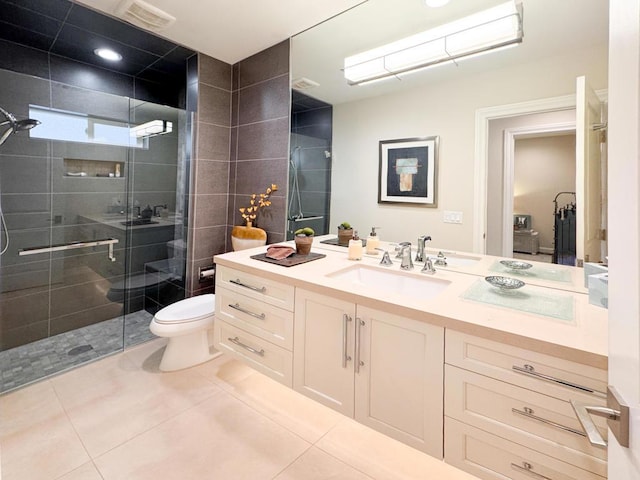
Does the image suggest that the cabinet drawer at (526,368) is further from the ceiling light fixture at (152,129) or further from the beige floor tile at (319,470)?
the ceiling light fixture at (152,129)

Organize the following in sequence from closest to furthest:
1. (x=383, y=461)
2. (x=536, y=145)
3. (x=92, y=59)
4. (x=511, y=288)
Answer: (x=511, y=288)
(x=536, y=145)
(x=383, y=461)
(x=92, y=59)

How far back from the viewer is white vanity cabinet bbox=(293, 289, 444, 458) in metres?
1.08

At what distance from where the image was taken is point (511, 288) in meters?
1.24

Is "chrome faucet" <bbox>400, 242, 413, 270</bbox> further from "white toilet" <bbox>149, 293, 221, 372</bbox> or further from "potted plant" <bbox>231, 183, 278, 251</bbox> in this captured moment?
"white toilet" <bbox>149, 293, 221, 372</bbox>

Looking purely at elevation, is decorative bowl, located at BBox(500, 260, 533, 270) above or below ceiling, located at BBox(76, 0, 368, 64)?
below

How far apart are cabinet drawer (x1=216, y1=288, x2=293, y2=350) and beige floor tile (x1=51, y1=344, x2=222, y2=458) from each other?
0.58 m

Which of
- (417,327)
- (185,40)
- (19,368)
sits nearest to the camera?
(417,327)

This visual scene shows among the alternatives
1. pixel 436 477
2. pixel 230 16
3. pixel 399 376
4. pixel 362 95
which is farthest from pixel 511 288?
pixel 230 16

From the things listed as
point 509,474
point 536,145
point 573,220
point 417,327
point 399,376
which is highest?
point 536,145

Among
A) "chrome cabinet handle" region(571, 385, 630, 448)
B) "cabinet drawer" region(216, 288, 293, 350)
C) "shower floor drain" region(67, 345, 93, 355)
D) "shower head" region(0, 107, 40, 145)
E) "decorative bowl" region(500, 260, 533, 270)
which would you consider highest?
"shower head" region(0, 107, 40, 145)

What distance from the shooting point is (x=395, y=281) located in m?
1.62

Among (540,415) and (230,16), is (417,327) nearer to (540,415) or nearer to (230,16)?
(540,415)

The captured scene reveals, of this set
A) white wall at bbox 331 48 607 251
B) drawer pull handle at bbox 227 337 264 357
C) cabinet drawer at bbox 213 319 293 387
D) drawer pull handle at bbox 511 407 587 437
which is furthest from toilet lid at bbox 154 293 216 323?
drawer pull handle at bbox 511 407 587 437

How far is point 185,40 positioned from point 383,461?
3.06 metres
